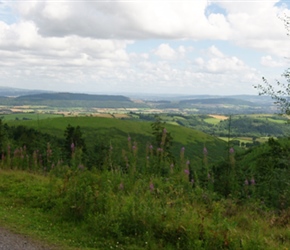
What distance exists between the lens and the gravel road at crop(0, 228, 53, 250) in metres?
7.49

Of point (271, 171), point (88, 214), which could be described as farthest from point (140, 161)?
point (271, 171)

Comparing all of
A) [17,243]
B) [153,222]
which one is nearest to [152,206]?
[153,222]

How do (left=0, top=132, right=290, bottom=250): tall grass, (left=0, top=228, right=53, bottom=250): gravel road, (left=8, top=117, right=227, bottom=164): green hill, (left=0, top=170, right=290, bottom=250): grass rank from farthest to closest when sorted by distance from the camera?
(left=8, top=117, right=227, bottom=164): green hill, (left=0, top=132, right=290, bottom=250): tall grass, (left=0, top=170, right=290, bottom=250): grass, (left=0, top=228, right=53, bottom=250): gravel road

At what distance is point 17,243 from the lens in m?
7.74

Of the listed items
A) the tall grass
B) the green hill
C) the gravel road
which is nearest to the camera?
the gravel road

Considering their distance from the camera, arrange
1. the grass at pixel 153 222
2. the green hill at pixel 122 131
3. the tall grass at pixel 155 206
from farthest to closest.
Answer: the green hill at pixel 122 131, the tall grass at pixel 155 206, the grass at pixel 153 222

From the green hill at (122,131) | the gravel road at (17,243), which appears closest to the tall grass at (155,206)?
the gravel road at (17,243)

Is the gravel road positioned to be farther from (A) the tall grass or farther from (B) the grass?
(A) the tall grass

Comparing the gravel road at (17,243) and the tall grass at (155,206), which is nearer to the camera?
the gravel road at (17,243)

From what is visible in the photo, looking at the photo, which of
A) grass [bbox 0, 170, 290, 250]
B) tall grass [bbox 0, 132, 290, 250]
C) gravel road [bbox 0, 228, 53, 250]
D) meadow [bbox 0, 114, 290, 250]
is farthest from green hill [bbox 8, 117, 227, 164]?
gravel road [bbox 0, 228, 53, 250]

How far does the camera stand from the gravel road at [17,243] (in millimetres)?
7492

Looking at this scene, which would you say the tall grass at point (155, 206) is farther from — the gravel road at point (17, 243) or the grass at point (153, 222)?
the gravel road at point (17, 243)

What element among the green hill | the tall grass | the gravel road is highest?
the tall grass

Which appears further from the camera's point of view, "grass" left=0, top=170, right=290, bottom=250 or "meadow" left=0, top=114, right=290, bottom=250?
"meadow" left=0, top=114, right=290, bottom=250
